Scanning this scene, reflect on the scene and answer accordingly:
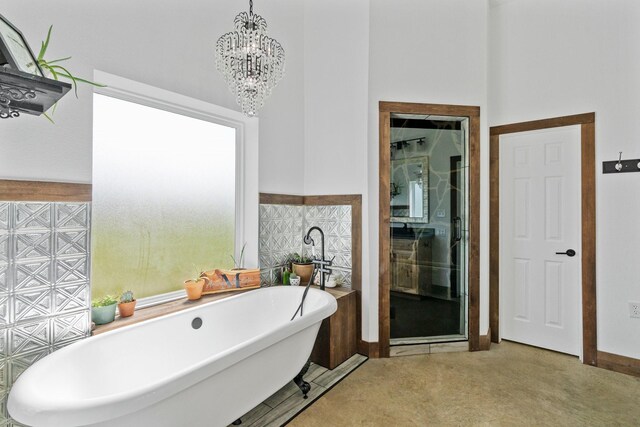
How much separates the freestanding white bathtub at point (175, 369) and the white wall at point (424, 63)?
1155mm

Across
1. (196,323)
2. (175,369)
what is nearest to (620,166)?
(196,323)

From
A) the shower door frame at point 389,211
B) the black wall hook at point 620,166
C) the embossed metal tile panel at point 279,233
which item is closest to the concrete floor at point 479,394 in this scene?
the shower door frame at point 389,211

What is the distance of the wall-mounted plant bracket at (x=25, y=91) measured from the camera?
1049 mm

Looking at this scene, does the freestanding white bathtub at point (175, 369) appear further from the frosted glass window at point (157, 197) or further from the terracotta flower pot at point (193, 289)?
the frosted glass window at point (157, 197)

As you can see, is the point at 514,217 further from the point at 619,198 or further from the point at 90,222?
the point at 90,222

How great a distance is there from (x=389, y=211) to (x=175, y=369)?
2081 millimetres

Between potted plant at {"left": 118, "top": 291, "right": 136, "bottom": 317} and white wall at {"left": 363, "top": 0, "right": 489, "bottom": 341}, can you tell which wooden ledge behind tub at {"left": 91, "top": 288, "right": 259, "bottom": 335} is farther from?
white wall at {"left": 363, "top": 0, "right": 489, "bottom": 341}

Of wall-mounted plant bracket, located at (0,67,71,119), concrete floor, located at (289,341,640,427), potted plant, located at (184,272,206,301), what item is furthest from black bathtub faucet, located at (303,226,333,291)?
wall-mounted plant bracket, located at (0,67,71,119)

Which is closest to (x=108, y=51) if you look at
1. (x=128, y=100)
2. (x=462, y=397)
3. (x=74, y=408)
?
(x=128, y=100)

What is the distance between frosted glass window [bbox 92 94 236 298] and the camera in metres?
2.07

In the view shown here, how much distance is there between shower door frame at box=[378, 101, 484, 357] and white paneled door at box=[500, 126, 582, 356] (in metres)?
0.44

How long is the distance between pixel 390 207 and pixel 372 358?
138cm

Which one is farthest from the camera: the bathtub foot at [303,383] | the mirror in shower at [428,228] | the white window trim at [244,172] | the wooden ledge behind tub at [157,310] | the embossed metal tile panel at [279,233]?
the mirror in shower at [428,228]

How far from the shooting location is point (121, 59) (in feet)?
6.38
